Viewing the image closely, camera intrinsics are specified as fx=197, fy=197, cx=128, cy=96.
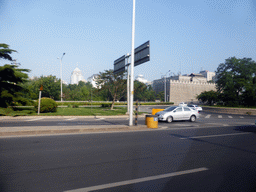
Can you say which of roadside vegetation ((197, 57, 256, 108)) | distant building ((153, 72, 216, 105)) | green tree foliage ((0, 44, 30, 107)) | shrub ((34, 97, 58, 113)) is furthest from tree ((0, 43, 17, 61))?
distant building ((153, 72, 216, 105))

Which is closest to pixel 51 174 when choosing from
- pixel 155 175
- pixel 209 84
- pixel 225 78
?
pixel 155 175

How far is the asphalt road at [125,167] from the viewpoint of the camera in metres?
4.33

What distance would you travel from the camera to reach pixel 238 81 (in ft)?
145

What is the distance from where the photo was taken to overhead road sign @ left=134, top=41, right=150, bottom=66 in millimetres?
14656

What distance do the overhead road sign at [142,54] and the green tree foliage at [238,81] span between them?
3175 cm

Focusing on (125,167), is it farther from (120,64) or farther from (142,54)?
(120,64)

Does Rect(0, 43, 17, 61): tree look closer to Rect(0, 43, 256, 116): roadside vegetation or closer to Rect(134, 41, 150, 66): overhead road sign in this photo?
Rect(0, 43, 256, 116): roadside vegetation

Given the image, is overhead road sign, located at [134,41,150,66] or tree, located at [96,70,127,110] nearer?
overhead road sign, located at [134,41,150,66]

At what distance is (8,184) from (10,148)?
3633mm

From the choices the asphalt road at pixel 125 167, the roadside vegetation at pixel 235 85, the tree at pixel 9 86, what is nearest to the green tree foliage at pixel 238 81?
the roadside vegetation at pixel 235 85

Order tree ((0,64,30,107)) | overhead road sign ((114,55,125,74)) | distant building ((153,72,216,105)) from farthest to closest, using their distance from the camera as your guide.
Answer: distant building ((153,72,216,105)), overhead road sign ((114,55,125,74)), tree ((0,64,30,107))

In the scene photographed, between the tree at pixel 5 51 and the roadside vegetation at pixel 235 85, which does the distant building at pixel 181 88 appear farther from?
the tree at pixel 5 51

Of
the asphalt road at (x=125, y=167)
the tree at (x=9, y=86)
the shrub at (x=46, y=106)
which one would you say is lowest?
the asphalt road at (x=125, y=167)

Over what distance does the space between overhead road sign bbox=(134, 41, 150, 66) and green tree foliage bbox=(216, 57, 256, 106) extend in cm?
Result: 3175
